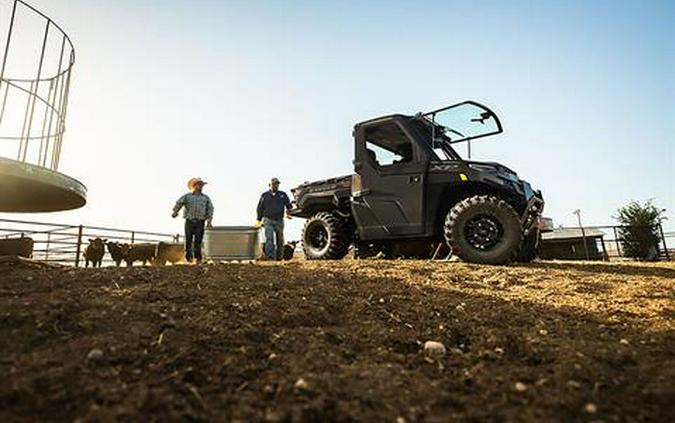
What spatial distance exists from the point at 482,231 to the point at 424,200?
3.44 ft

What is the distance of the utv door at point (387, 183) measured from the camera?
23.4 ft

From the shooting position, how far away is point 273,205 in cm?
977

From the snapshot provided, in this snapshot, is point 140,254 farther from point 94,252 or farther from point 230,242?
point 230,242

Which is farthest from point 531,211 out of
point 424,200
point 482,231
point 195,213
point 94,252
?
point 94,252

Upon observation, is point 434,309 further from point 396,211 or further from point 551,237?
point 551,237

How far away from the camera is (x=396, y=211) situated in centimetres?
726

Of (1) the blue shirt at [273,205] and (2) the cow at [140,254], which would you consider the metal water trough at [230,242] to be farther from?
(2) the cow at [140,254]

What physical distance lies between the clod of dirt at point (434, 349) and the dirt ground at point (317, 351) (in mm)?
48

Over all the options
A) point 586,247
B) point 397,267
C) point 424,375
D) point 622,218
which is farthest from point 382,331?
point 622,218

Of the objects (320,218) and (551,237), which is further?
(551,237)

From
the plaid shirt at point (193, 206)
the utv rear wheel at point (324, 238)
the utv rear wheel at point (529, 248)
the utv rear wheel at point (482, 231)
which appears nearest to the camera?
the utv rear wheel at point (482, 231)

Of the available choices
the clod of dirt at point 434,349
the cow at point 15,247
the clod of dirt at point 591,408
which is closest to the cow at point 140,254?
the cow at point 15,247

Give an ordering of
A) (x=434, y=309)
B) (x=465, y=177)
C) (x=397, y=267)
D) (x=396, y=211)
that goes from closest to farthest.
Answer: (x=434, y=309)
(x=397, y=267)
(x=465, y=177)
(x=396, y=211)

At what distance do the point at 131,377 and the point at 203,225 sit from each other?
715 centimetres
